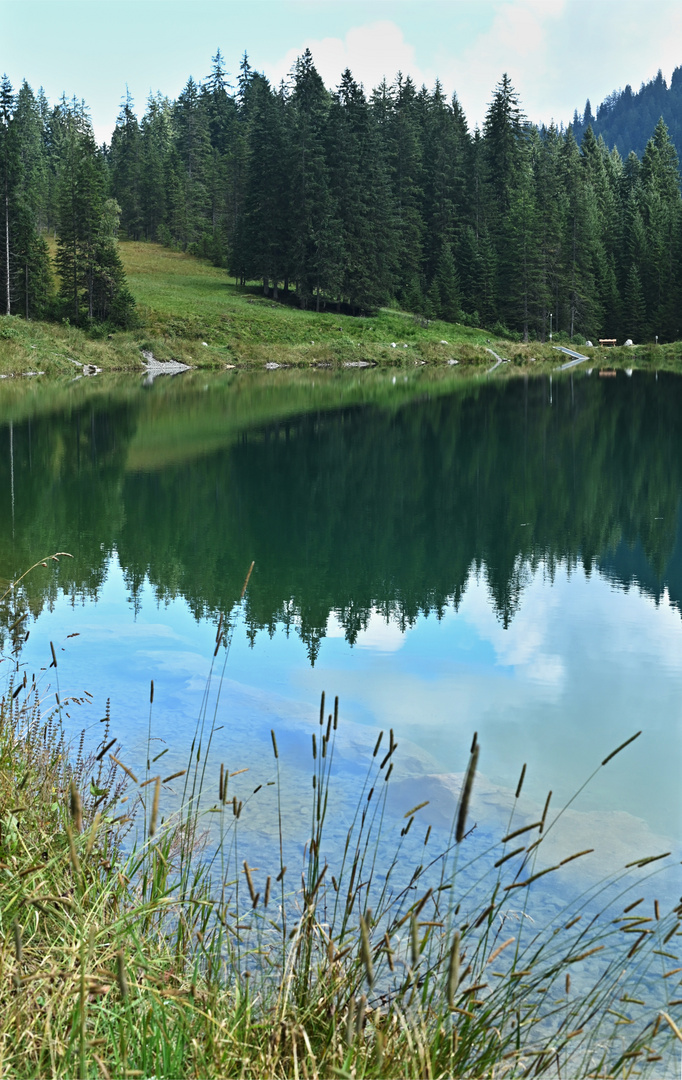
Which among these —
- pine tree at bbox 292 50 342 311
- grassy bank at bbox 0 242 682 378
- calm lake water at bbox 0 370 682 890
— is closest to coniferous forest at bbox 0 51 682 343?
pine tree at bbox 292 50 342 311

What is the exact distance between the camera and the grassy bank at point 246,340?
5169 centimetres

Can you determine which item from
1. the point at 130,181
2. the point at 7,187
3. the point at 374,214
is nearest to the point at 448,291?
the point at 374,214

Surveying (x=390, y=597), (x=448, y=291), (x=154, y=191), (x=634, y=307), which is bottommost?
(x=390, y=597)

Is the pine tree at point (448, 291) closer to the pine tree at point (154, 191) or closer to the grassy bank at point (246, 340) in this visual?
the grassy bank at point (246, 340)

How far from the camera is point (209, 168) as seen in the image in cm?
10069

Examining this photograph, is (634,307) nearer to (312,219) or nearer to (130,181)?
(312,219)

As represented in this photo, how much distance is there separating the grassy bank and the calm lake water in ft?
89.1

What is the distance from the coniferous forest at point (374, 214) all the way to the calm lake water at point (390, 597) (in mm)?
38751

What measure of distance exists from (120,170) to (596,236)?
48.6m

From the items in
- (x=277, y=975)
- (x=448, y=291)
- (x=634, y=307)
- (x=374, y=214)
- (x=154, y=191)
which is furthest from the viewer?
(x=154, y=191)

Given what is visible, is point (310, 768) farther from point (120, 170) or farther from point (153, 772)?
point (120, 170)

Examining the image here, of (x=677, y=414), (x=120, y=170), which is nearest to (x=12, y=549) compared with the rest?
(x=677, y=414)

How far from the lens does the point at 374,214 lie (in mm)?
70250

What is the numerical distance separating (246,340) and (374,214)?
17218 millimetres
